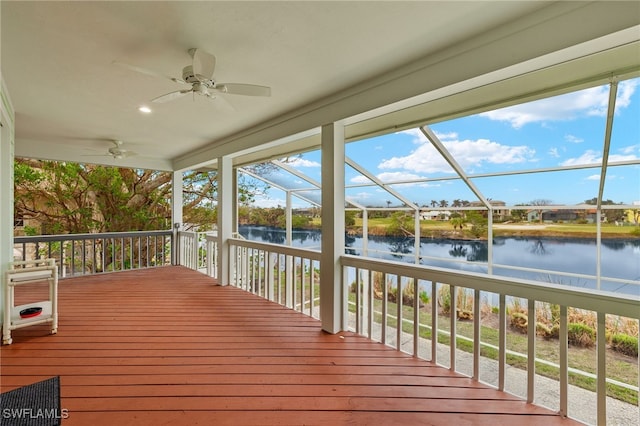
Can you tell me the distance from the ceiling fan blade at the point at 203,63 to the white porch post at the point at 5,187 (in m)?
2.21

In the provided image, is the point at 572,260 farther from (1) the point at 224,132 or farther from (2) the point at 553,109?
(1) the point at 224,132

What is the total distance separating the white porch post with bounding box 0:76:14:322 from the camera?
2.83 meters

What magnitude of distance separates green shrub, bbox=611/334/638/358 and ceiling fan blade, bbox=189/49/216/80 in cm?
480

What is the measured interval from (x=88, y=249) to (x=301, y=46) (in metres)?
8.08

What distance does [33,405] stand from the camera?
1793 mm

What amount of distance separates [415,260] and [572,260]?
201 centimetres

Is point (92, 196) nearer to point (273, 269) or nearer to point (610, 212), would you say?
point (273, 269)

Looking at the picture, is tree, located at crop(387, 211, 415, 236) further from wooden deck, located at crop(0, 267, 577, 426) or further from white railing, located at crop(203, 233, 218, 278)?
white railing, located at crop(203, 233, 218, 278)

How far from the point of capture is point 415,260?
191 inches

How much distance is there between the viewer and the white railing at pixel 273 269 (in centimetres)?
357

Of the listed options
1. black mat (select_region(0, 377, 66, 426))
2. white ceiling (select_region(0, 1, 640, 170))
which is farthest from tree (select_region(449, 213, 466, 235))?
black mat (select_region(0, 377, 66, 426))

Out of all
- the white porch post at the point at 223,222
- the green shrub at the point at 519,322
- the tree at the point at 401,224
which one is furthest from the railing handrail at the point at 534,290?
the white porch post at the point at 223,222

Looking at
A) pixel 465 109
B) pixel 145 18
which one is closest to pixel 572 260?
pixel 465 109

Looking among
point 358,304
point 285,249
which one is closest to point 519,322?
point 358,304
